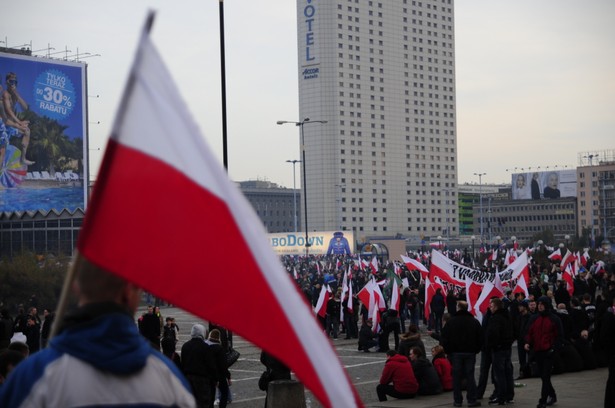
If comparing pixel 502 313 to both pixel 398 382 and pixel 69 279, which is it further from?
pixel 69 279

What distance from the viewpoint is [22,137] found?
275 feet

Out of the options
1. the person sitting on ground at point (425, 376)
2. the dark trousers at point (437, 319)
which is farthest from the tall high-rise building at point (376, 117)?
the person sitting on ground at point (425, 376)

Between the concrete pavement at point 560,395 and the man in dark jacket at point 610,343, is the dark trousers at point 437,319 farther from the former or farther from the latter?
the man in dark jacket at point 610,343

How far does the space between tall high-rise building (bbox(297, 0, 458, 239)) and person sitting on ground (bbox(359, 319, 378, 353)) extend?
14133cm

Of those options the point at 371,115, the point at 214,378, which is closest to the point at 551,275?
the point at 214,378

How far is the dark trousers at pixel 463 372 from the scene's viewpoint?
15.5 m

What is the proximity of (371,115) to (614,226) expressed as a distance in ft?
159

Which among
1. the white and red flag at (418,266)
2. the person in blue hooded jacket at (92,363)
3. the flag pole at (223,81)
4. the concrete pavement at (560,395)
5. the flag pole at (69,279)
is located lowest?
the concrete pavement at (560,395)

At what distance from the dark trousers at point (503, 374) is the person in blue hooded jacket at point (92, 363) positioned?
12992 millimetres

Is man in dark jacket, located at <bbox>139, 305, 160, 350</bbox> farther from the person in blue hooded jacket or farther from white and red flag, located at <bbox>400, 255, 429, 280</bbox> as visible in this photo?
the person in blue hooded jacket

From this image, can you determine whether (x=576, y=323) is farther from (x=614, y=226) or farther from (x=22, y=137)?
(x=614, y=226)

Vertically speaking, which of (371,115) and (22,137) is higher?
(371,115)

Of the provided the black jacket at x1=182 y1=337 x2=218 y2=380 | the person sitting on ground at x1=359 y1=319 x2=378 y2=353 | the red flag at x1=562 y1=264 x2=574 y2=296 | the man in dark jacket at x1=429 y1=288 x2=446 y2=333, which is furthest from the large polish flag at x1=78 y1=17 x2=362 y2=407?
the red flag at x1=562 y1=264 x2=574 y2=296

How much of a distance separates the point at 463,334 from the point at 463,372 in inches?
27.4
